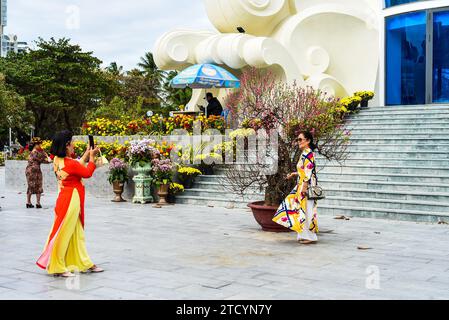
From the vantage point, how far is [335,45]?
2208 cm

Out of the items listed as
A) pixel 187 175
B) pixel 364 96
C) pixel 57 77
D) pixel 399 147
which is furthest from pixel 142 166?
pixel 57 77

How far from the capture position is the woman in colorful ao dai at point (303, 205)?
27.9 ft

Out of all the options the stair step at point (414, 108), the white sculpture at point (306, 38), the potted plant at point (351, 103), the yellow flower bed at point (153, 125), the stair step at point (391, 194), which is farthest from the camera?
the white sculpture at point (306, 38)

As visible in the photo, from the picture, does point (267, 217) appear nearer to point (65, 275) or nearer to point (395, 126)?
point (65, 275)

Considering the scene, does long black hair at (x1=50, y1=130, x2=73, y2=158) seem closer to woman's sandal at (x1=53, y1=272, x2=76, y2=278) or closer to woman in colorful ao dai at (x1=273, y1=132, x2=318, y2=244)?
woman's sandal at (x1=53, y1=272, x2=76, y2=278)

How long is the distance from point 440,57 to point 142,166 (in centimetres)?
1079

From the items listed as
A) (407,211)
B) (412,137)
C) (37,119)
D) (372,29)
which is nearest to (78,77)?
(37,119)

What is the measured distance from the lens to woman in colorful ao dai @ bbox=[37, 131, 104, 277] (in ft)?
21.4

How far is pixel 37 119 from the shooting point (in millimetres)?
45188

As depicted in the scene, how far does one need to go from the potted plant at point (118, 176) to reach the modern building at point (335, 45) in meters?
6.72

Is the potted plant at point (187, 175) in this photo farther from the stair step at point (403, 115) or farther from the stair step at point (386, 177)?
the stair step at point (403, 115)

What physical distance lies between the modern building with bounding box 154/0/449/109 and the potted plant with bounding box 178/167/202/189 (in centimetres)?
614

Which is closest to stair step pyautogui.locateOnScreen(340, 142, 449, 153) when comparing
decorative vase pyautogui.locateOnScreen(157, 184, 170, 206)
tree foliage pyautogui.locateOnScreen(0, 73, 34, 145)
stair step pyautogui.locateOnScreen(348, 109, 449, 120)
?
stair step pyautogui.locateOnScreen(348, 109, 449, 120)

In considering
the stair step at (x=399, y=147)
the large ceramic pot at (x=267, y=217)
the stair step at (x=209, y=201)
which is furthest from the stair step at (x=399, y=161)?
the large ceramic pot at (x=267, y=217)
